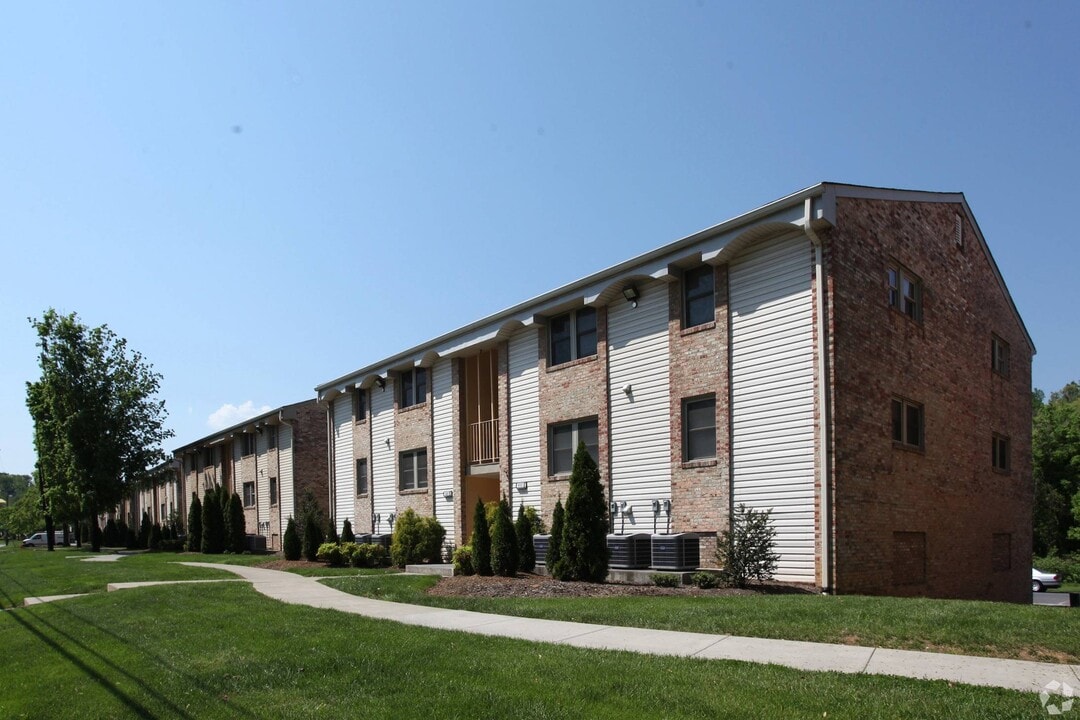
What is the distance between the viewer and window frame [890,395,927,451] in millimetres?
17169

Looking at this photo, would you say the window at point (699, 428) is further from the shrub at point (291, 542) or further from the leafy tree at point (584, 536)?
the shrub at point (291, 542)

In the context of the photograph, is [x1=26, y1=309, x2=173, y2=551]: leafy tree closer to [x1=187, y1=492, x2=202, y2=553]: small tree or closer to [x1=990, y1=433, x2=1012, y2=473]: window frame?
[x1=187, y1=492, x2=202, y2=553]: small tree

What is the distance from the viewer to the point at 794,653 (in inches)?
328

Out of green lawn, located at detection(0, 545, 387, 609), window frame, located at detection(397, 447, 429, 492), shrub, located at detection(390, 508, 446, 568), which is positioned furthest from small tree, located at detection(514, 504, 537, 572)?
window frame, located at detection(397, 447, 429, 492)

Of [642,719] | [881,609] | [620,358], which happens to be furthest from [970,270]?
[642,719]

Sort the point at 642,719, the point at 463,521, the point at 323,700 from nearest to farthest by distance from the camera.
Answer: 1. the point at 642,719
2. the point at 323,700
3. the point at 463,521

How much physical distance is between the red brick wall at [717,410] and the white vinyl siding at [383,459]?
14603 millimetres

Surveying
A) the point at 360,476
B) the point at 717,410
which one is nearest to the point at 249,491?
the point at 360,476

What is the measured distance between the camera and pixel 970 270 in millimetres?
22422

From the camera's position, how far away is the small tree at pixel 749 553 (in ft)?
48.5

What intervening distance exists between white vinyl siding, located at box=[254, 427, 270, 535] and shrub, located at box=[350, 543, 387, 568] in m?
16.0

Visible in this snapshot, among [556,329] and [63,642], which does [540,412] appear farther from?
[63,642]

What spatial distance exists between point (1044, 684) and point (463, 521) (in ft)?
66.3

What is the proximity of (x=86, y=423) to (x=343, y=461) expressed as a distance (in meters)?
22.4
